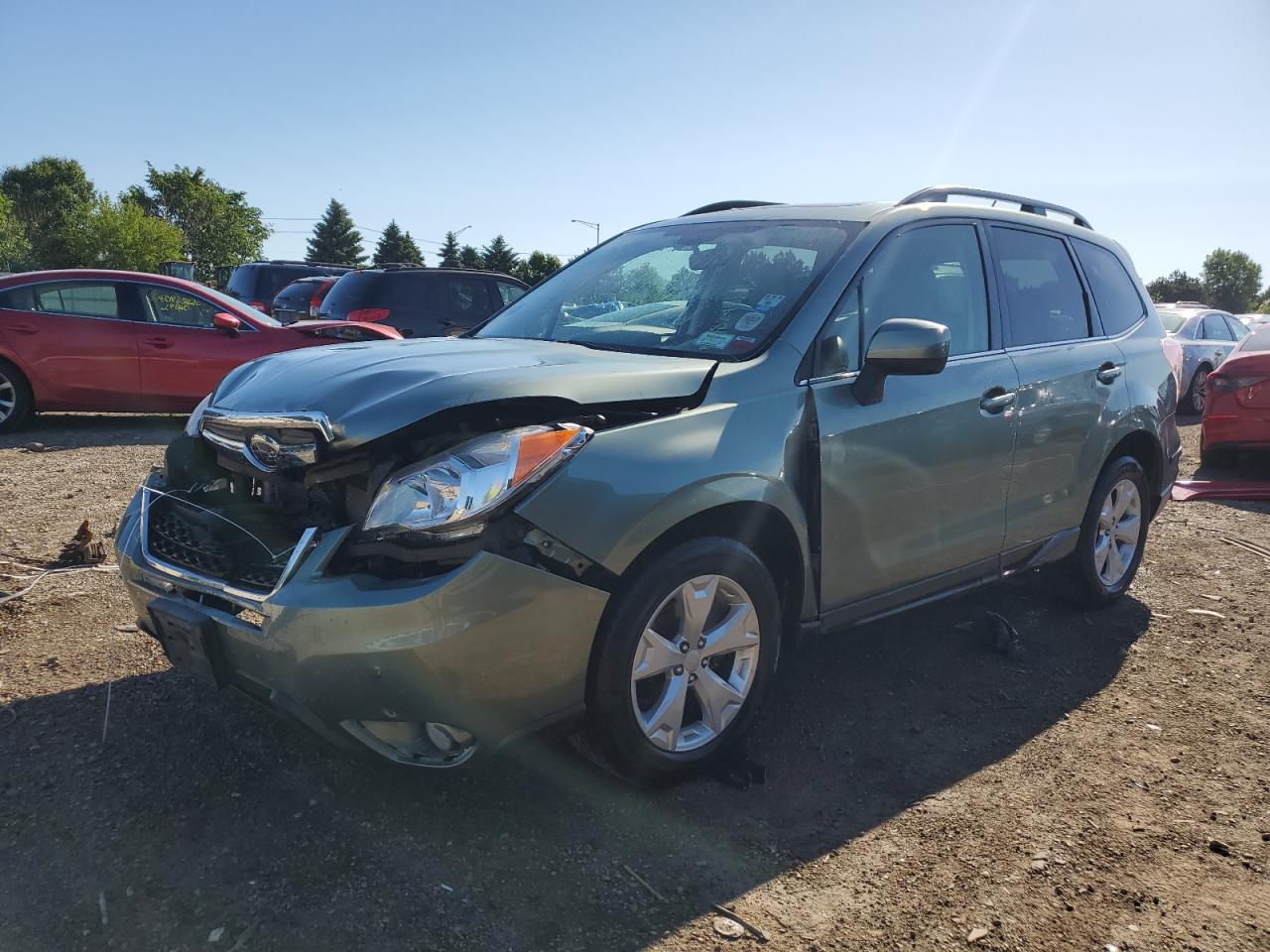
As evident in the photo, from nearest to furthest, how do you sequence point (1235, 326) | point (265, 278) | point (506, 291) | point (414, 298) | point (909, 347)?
point (909, 347)
point (414, 298)
point (506, 291)
point (1235, 326)
point (265, 278)

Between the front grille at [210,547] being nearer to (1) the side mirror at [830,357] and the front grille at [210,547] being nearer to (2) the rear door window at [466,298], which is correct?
(1) the side mirror at [830,357]

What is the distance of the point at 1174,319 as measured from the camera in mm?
13664

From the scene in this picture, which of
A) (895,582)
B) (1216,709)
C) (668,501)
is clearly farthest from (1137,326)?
(668,501)

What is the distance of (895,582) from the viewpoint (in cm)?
361

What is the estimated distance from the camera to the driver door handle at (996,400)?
381cm

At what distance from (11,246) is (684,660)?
280ft

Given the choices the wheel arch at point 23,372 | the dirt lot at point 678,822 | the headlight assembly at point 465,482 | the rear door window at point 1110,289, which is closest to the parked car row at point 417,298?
the wheel arch at point 23,372

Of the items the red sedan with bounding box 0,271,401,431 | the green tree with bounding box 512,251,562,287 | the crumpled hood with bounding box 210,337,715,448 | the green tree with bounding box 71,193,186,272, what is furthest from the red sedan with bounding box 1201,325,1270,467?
the green tree with bounding box 71,193,186,272

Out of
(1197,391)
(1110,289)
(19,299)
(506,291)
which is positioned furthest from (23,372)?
(1197,391)

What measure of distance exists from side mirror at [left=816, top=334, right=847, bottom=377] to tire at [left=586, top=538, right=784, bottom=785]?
716 millimetres

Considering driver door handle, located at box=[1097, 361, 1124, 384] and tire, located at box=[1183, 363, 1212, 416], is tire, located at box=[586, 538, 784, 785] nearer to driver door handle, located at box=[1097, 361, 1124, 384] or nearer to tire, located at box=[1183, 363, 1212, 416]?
driver door handle, located at box=[1097, 361, 1124, 384]

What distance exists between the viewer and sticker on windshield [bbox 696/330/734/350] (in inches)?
129

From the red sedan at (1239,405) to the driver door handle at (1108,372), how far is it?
456 cm

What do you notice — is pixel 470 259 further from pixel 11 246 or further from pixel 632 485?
pixel 632 485
